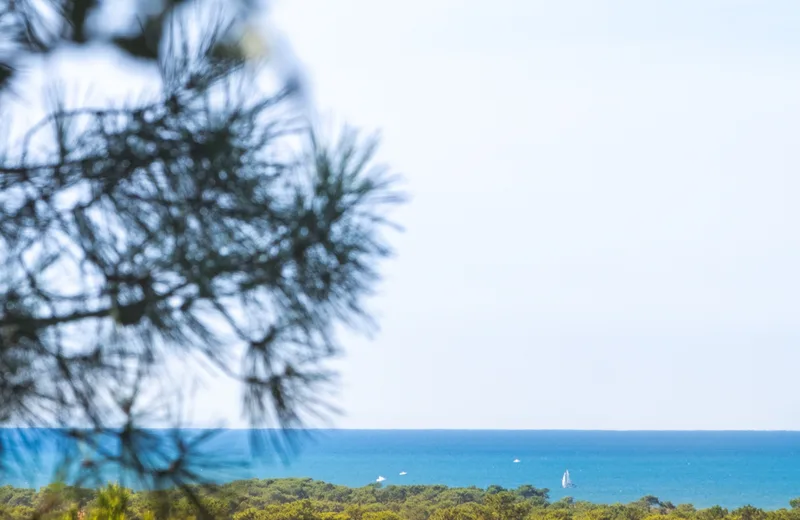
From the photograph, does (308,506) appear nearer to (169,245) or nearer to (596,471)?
(169,245)

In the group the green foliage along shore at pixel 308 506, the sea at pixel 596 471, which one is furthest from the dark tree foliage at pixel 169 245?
the sea at pixel 596 471

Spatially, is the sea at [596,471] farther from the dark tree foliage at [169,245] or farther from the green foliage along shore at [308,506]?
the dark tree foliage at [169,245]

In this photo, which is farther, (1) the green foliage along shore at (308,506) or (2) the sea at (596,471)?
(2) the sea at (596,471)

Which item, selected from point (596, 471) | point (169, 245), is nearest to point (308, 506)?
point (169, 245)

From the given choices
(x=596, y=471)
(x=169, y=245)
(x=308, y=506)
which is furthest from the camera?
(x=596, y=471)

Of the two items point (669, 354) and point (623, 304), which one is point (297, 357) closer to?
point (623, 304)

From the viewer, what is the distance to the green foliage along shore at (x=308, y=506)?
1.97 m

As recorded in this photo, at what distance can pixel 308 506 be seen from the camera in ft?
41.8

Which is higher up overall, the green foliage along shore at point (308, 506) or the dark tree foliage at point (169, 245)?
the dark tree foliage at point (169, 245)

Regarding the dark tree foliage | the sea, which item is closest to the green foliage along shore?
the dark tree foliage

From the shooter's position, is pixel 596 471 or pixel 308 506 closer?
pixel 308 506

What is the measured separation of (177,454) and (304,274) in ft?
1.57

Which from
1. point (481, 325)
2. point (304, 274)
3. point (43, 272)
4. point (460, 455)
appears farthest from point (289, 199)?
point (460, 455)

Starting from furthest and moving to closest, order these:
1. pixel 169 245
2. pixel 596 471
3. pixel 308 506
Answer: pixel 596 471
pixel 308 506
pixel 169 245
